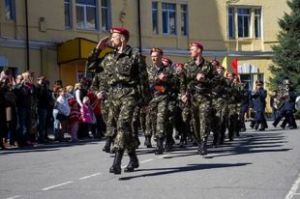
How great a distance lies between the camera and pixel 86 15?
114ft

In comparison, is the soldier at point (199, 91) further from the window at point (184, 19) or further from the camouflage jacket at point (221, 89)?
the window at point (184, 19)

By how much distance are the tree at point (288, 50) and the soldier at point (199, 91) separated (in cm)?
2779

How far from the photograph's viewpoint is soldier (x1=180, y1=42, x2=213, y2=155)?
12.8m

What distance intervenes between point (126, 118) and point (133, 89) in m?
0.46

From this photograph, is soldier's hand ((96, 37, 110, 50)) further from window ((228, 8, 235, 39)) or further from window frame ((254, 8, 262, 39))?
window frame ((254, 8, 262, 39))

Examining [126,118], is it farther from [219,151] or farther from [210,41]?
A: [210,41]

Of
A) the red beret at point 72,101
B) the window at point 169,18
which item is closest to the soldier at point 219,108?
the red beret at point 72,101

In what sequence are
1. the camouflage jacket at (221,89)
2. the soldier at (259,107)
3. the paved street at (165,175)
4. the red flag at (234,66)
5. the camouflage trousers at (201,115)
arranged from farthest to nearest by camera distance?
the red flag at (234,66) < the soldier at (259,107) < the camouflage jacket at (221,89) < the camouflage trousers at (201,115) < the paved street at (165,175)

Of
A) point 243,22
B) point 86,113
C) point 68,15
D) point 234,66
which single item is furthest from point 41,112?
point 243,22

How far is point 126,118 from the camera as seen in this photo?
10078 millimetres

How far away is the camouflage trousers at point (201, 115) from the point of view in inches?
501

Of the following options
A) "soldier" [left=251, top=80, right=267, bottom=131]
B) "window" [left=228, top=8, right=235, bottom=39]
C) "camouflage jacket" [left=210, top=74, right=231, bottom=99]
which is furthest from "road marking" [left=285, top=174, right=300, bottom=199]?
"window" [left=228, top=8, right=235, bottom=39]

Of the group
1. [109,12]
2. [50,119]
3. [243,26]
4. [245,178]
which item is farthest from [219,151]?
[243,26]

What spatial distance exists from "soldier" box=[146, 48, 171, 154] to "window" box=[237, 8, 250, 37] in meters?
30.6
